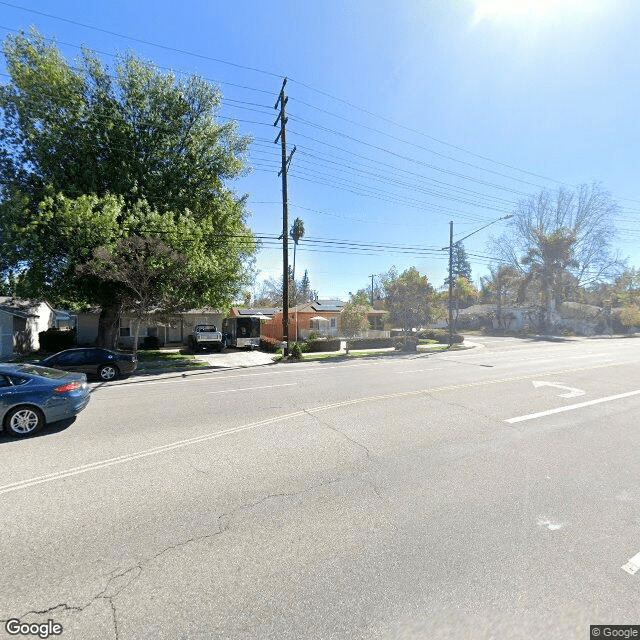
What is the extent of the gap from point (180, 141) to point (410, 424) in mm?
19804

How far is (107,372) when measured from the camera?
13805 mm

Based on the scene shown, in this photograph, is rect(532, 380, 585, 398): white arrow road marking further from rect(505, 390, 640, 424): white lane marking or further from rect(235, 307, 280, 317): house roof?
rect(235, 307, 280, 317): house roof

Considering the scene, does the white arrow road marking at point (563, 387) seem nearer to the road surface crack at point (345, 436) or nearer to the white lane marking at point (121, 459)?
the road surface crack at point (345, 436)

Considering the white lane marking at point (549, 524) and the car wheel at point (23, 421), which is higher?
the car wheel at point (23, 421)

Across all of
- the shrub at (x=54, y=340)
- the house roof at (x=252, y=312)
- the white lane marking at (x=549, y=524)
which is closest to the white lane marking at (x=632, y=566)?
the white lane marking at (x=549, y=524)

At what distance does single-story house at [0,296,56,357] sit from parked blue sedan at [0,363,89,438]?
1797 centimetres

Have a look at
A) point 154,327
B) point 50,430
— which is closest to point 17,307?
point 154,327

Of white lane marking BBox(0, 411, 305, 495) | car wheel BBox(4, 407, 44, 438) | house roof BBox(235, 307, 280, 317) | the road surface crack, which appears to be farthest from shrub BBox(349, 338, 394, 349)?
car wheel BBox(4, 407, 44, 438)

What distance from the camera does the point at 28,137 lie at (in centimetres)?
1761

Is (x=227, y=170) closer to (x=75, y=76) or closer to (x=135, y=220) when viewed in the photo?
(x=135, y=220)

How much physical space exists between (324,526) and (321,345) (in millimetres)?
21163

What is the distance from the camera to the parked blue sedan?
6387 mm

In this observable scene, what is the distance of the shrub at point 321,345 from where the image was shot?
973 inches

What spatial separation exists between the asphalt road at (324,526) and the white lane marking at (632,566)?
0.02 m
